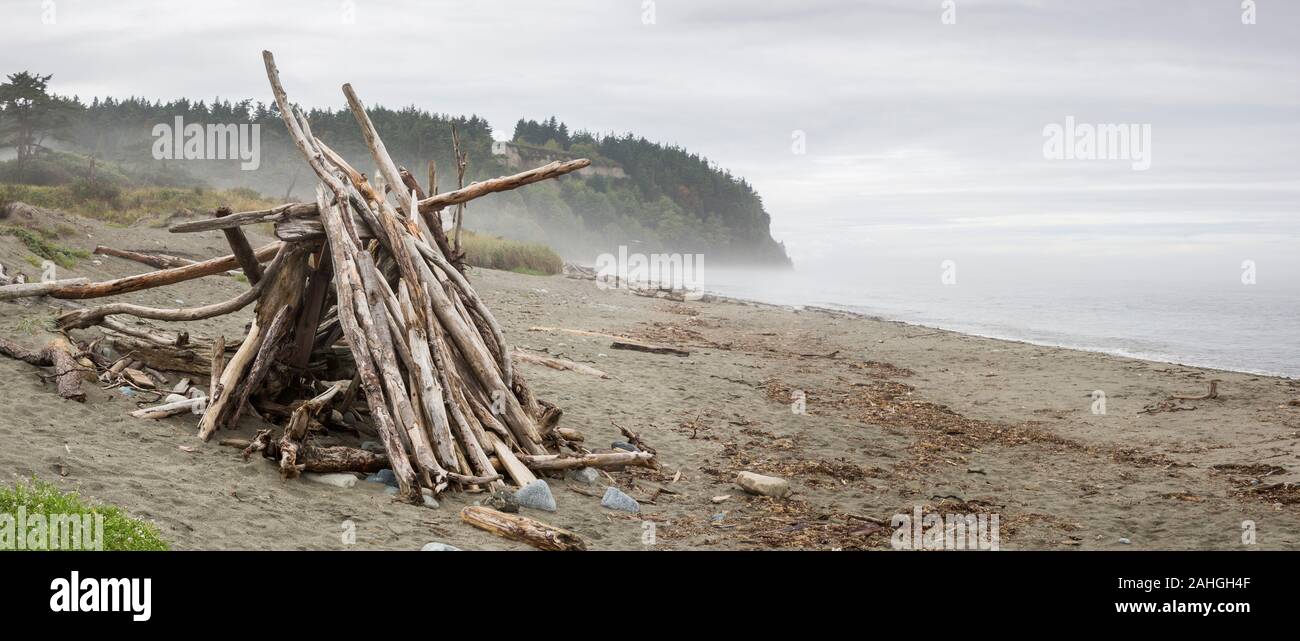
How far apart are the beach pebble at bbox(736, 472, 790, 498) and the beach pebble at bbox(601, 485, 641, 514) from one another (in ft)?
4.16

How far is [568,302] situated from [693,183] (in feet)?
367

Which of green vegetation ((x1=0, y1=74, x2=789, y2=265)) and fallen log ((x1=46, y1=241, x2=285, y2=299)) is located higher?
green vegetation ((x1=0, y1=74, x2=789, y2=265))

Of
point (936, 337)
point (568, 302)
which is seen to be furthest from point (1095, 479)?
point (568, 302)

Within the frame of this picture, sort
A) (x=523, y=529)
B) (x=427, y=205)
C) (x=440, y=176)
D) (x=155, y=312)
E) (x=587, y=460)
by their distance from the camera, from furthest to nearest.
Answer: (x=440, y=176) < (x=427, y=205) < (x=155, y=312) < (x=587, y=460) < (x=523, y=529)

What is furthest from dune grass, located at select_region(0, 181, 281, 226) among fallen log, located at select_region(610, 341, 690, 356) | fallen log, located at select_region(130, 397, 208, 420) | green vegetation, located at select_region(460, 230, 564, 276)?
fallen log, located at select_region(130, 397, 208, 420)

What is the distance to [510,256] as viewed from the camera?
35.2 m

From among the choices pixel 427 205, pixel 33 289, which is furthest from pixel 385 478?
pixel 33 289

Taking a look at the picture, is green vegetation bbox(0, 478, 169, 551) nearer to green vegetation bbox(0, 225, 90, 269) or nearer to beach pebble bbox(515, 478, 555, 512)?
beach pebble bbox(515, 478, 555, 512)

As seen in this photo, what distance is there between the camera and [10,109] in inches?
1950

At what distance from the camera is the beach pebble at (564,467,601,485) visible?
7.98 metres

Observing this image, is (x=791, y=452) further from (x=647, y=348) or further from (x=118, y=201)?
(x=118, y=201)

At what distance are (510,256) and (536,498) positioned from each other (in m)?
28.9

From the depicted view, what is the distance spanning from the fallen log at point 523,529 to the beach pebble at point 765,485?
2.40 metres

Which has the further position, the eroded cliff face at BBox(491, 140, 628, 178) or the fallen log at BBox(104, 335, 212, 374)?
the eroded cliff face at BBox(491, 140, 628, 178)
